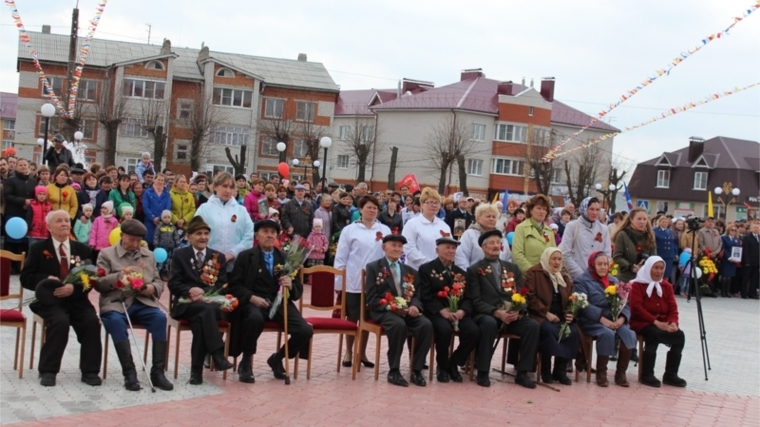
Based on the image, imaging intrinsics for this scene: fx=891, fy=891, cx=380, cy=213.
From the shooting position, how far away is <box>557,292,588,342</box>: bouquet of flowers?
9734 mm

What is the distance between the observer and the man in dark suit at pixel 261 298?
867 cm

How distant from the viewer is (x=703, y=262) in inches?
869

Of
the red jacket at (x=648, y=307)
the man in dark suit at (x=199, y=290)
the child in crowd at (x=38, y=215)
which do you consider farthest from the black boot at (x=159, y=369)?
the child in crowd at (x=38, y=215)

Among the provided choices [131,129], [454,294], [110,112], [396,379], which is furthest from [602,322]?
[131,129]

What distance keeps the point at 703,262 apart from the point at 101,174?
14517 millimetres

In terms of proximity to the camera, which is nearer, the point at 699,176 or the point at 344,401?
the point at 344,401

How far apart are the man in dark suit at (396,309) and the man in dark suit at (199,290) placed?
1.49 meters

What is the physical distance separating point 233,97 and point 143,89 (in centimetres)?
649

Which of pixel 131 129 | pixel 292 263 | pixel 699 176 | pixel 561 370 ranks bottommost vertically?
pixel 561 370

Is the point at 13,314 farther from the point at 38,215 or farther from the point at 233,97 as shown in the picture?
the point at 233,97

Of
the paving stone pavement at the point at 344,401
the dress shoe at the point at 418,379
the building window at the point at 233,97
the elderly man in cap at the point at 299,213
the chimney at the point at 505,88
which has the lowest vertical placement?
the paving stone pavement at the point at 344,401

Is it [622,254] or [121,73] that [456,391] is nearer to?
[622,254]

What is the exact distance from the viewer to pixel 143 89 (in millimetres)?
57219

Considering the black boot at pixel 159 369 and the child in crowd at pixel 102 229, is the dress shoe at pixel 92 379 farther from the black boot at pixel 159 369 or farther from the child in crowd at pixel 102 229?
the child in crowd at pixel 102 229
